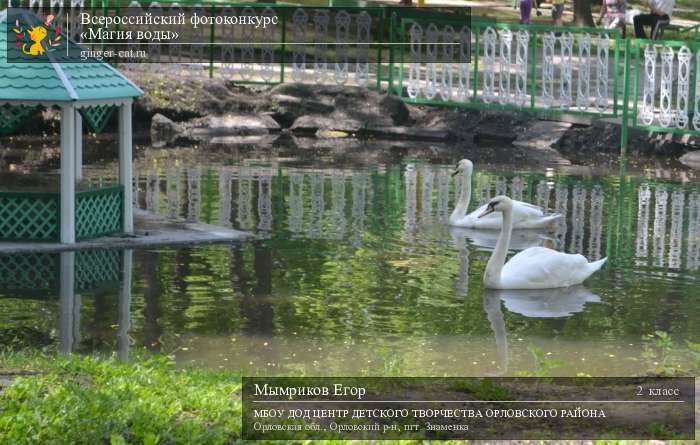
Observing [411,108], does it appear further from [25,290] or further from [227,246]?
[25,290]

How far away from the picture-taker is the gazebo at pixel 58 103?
1505cm

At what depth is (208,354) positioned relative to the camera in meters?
10.9

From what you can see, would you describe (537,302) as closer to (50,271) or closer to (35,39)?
(50,271)

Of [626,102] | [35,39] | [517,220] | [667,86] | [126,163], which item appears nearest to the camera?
[35,39]

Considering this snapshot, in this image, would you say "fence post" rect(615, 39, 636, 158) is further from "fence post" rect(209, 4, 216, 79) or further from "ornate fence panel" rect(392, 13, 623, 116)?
"fence post" rect(209, 4, 216, 79)

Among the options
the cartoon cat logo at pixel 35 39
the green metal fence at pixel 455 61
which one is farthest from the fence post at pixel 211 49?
the cartoon cat logo at pixel 35 39

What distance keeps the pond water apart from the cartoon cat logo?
234 centimetres

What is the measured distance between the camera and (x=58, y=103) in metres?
15.0

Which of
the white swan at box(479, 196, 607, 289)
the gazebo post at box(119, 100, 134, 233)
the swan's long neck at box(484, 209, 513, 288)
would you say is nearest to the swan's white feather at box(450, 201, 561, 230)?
the white swan at box(479, 196, 607, 289)

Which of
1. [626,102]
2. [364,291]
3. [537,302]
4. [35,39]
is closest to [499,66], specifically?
[626,102]

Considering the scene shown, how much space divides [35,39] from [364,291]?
4805 millimetres

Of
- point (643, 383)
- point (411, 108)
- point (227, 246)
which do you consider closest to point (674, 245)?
point (227, 246)

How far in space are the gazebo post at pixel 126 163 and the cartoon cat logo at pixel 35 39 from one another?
1086 mm

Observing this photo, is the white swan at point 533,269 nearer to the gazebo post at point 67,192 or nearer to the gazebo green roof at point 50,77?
→ the gazebo post at point 67,192
